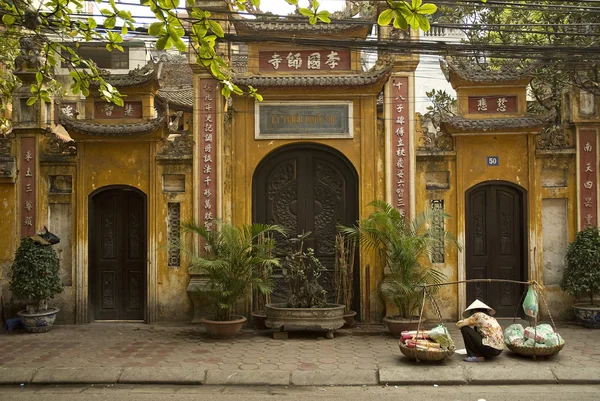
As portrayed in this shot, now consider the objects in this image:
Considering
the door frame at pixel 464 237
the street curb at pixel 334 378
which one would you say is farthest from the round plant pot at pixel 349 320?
the street curb at pixel 334 378

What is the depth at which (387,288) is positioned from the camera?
10.6 meters

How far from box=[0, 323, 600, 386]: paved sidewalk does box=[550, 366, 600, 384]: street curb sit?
1 centimetres

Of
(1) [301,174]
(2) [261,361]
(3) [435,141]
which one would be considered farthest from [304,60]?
(2) [261,361]

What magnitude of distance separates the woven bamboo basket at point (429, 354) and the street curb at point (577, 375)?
4.20ft

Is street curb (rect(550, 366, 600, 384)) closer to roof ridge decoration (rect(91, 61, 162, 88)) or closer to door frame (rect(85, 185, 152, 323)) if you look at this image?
door frame (rect(85, 185, 152, 323))

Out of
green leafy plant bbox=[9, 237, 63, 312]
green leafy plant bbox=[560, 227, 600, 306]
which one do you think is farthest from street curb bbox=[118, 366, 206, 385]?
green leafy plant bbox=[560, 227, 600, 306]

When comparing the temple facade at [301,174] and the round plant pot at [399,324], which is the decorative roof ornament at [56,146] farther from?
the round plant pot at [399,324]

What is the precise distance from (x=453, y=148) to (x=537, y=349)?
165 inches

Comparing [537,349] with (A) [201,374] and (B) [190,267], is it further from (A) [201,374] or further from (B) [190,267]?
(B) [190,267]

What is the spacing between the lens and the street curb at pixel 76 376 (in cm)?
781

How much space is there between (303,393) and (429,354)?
172 cm

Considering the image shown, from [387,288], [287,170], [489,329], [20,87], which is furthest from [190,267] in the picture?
[489,329]

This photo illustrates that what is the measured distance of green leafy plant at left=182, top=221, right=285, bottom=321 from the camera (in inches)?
394

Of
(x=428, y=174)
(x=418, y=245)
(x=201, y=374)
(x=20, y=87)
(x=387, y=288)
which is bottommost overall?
(x=201, y=374)
